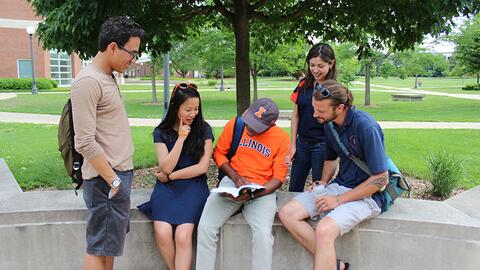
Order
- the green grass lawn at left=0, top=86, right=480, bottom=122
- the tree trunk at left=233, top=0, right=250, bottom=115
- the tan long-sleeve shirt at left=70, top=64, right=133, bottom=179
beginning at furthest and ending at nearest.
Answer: the green grass lawn at left=0, top=86, right=480, bottom=122
the tree trunk at left=233, top=0, right=250, bottom=115
the tan long-sleeve shirt at left=70, top=64, right=133, bottom=179

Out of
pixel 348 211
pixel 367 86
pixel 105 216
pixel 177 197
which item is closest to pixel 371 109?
pixel 367 86

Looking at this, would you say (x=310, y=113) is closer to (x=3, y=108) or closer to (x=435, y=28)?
(x=435, y=28)

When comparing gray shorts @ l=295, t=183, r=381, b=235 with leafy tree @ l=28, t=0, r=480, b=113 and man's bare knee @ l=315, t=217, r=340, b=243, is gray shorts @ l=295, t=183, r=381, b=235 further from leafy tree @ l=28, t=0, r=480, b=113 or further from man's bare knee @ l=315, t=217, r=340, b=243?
leafy tree @ l=28, t=0, r=480, b=113

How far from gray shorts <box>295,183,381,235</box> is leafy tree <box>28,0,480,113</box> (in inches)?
83.9

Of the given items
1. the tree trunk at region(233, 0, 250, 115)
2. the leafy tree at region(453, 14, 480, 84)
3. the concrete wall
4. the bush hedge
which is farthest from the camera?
the bush hedge

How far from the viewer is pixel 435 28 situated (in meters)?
5.00

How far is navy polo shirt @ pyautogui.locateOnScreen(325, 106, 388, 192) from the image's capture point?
3000 millimetres

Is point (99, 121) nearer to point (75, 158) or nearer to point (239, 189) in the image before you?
point (75, 158)

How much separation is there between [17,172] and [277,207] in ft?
14.8

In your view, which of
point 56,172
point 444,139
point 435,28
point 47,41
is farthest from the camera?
point 444,139

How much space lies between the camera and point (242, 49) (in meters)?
6.07

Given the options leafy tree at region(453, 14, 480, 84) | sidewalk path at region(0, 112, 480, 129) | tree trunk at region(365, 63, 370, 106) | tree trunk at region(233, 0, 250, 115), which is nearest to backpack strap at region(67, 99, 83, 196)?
tree trunk at region(233, 0, 250, 115)

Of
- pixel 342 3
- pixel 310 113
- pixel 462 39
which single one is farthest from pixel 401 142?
pixel 462 39

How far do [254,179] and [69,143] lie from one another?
1375mm
